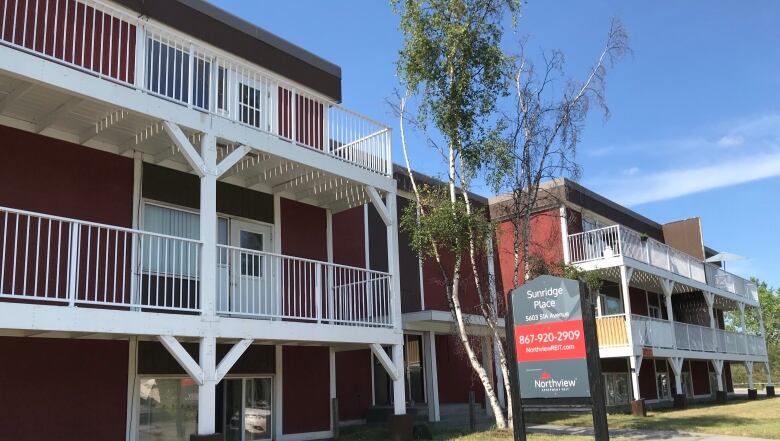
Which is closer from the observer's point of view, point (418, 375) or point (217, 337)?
point (217, 337)

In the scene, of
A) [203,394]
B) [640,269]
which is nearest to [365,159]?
[203,394]

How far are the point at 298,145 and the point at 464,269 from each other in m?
10.1

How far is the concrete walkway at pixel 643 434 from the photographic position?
42.2 feet

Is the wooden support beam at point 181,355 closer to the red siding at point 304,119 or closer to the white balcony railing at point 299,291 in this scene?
the white balcony railing at point 299,291

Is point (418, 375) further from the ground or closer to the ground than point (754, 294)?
closer to the ground

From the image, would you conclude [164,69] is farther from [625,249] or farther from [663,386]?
[663,386]

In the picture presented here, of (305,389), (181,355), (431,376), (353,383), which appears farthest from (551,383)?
(431,376)

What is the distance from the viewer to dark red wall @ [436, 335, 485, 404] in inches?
774

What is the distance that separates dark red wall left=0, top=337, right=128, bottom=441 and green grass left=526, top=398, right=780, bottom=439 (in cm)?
1016

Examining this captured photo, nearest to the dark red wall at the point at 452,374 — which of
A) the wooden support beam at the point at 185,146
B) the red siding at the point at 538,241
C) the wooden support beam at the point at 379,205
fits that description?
the red siding at the point at 538,241

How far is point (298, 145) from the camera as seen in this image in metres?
12.2

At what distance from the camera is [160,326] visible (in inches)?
368

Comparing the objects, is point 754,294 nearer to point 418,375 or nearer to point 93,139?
point 418,375

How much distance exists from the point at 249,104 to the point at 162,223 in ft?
10.5
